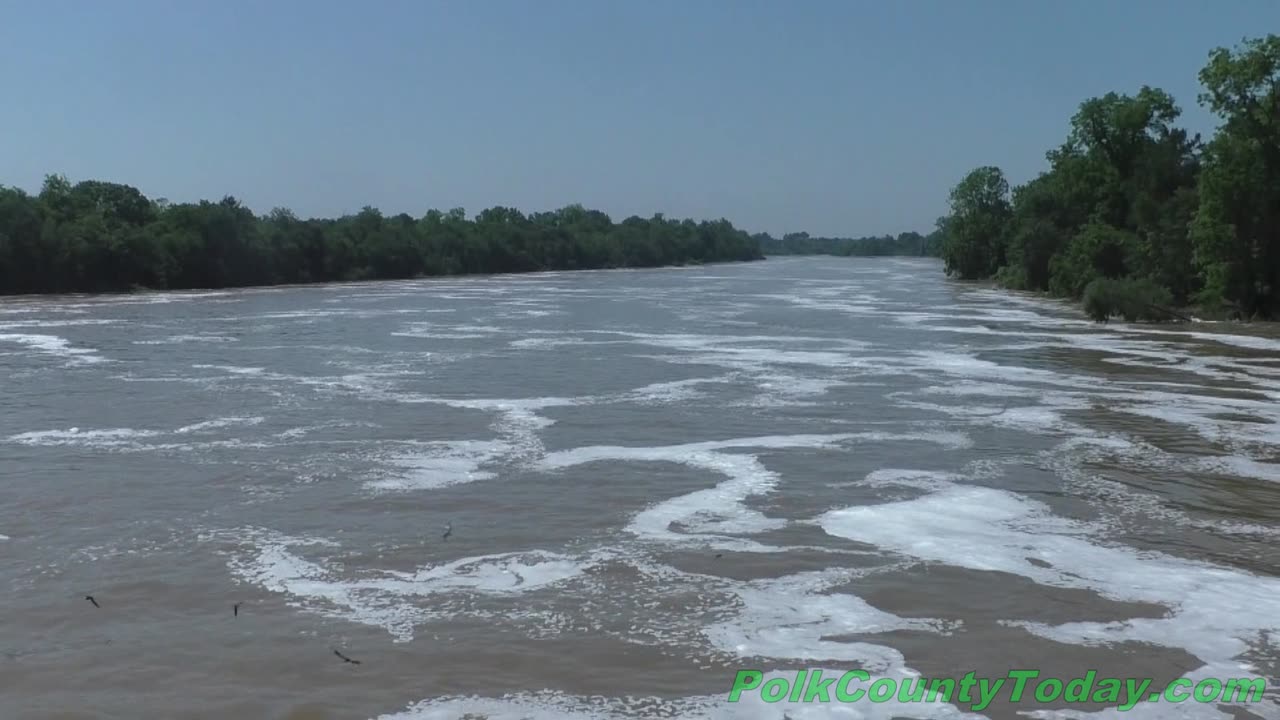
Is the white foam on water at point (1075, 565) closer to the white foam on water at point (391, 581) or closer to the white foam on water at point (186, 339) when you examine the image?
the white foam on water at point (391, 581)

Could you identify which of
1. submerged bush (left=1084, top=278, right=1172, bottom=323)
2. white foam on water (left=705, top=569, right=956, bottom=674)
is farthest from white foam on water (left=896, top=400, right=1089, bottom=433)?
submerged bush (left=1084, top=278, right=1172, bottom=323)

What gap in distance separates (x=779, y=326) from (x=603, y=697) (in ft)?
119

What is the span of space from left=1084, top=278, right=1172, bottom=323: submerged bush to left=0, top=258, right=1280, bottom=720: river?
1922 cm

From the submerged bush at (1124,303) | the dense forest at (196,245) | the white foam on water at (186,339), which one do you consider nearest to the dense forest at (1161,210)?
the submerged bush at (1124,303)

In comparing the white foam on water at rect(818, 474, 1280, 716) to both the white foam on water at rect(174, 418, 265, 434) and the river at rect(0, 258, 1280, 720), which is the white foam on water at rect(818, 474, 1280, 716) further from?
the white foam on water at rect(174, 418, 265, 434)

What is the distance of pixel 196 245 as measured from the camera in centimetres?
8412

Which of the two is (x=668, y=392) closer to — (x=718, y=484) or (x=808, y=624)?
(x=718, y=484)

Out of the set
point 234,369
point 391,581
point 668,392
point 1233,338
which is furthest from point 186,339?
point 1233,338

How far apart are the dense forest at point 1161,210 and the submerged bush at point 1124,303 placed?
0.05 m

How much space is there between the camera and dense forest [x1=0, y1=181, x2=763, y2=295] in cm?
7088

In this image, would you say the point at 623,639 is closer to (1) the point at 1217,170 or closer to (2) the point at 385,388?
(2) the point at 385,388

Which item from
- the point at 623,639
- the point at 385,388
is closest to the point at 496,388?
the point at 385,388

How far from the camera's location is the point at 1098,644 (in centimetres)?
845

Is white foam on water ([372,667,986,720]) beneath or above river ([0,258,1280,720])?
beneath
